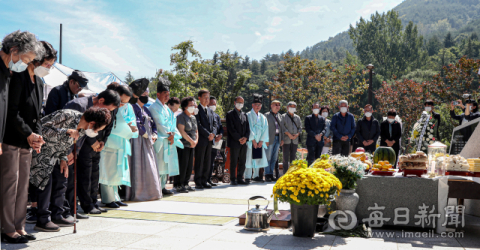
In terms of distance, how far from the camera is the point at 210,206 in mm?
7027

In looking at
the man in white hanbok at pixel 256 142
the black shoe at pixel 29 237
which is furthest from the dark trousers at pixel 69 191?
the man in white hanbok at pixel 256 142

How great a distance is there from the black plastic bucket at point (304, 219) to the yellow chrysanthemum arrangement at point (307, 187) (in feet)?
0.31

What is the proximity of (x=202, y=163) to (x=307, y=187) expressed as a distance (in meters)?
5.15

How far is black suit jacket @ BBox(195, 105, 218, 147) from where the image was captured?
950cm

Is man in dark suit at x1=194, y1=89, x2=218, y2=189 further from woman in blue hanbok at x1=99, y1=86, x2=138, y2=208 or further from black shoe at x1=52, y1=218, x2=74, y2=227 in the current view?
black shoe at x1=52, y1=218, x2=74, y2=227

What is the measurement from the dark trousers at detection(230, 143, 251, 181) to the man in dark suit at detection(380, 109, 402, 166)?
3779 millimetres

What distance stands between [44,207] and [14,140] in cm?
Answer: 103

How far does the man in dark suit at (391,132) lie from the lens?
10992 millimetres

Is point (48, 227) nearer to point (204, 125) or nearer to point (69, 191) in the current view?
point (69, 191)

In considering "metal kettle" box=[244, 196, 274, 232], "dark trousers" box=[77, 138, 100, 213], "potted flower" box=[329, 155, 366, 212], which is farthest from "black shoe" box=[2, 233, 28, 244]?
"potted flower" box=[329, 155, 366, 212]

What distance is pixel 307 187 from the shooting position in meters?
4.71

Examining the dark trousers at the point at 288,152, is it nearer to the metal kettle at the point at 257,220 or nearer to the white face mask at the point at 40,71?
the metal kettle at the point at 257,220

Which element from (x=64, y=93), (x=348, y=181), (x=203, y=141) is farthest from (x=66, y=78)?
(x=348, y=181)

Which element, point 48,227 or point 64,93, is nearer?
point 48,227
